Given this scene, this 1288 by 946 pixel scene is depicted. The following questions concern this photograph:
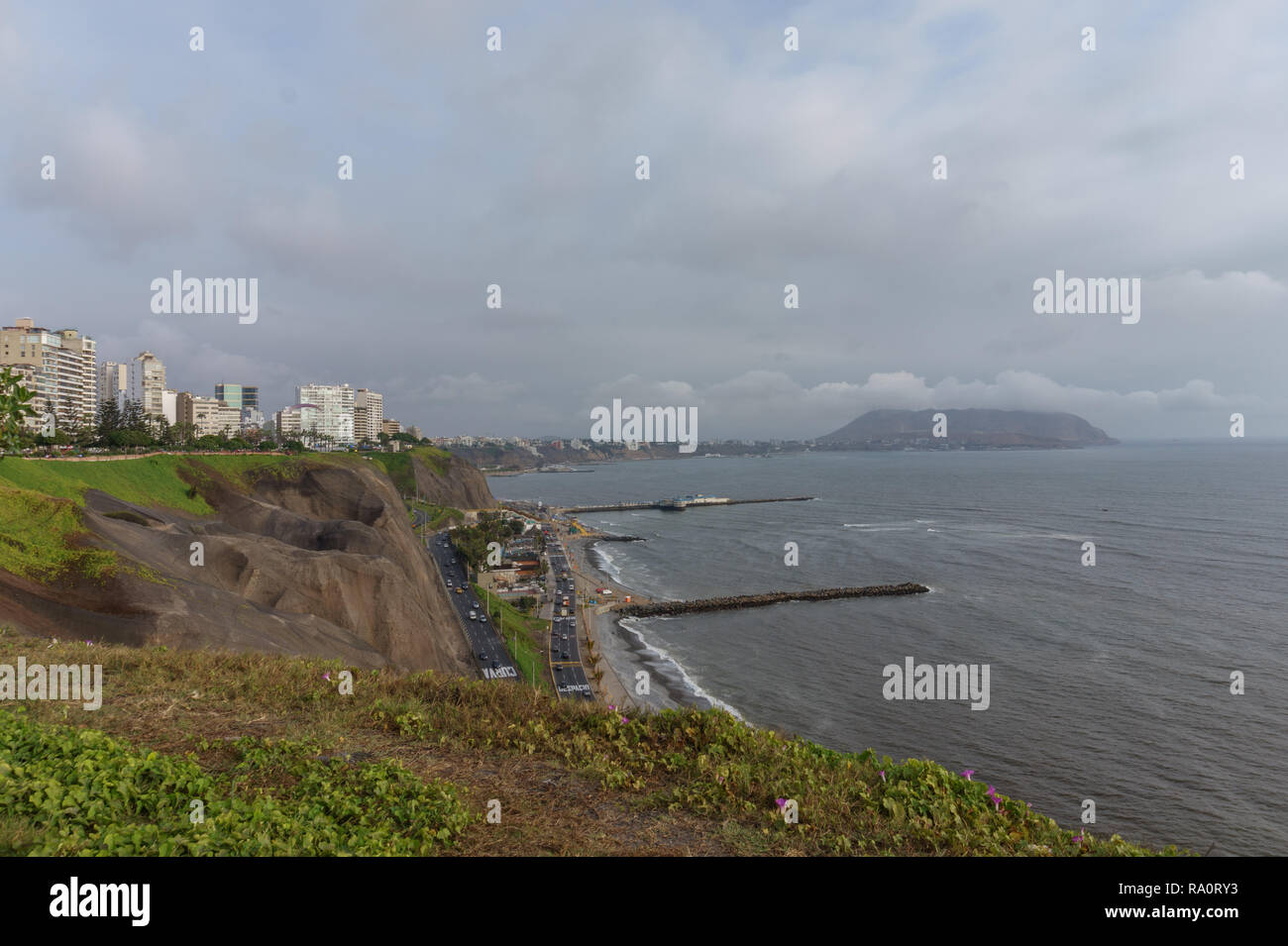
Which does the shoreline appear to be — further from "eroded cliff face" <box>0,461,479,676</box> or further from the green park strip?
"eroded cliff face" <box>0,461,479,676</box>

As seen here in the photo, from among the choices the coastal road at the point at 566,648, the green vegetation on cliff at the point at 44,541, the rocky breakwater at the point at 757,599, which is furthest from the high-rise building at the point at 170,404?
the green vegetation on cliff at the point at 44,541

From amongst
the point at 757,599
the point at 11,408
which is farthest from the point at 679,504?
the point at 11,408

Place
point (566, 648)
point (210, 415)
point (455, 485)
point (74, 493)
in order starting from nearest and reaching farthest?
point (74, 493), point (566, 648), point (455, 485), point (210, 415)

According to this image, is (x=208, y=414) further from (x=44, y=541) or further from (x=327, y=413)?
(x=44, y=541)

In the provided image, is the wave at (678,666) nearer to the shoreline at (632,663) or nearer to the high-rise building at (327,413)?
the shoreline at (632,663)

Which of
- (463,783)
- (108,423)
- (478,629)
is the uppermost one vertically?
(108,423)
